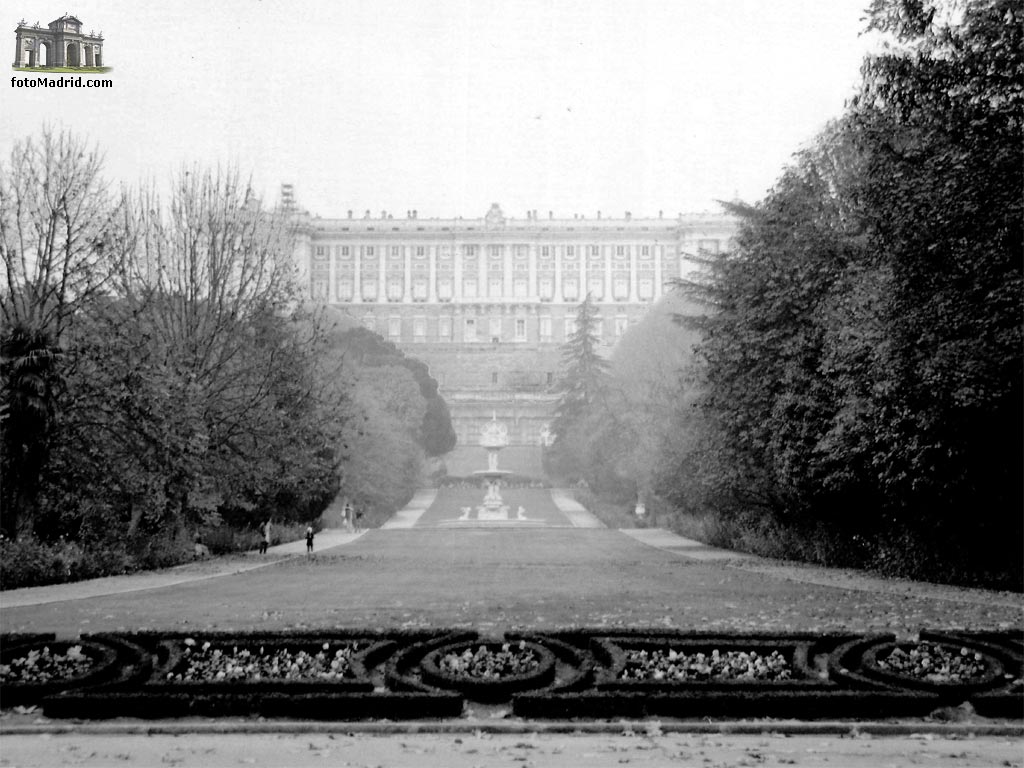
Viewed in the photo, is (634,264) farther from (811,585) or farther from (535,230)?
(811,585)

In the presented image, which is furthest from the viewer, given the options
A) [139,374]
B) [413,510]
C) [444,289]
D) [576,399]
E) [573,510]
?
[444,289]

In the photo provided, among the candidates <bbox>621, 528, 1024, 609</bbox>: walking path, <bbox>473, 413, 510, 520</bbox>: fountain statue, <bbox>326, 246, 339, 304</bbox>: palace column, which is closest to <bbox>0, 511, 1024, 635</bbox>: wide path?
<bbox>621, 528, 1024, 609</bbox>: walking path

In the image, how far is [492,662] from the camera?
23.4 feet

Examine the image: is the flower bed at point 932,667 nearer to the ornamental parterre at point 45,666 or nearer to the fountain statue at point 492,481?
the ornamental parterre at point 45,666

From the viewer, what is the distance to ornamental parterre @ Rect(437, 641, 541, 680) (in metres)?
6.98

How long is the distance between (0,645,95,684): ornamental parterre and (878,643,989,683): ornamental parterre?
203 inches

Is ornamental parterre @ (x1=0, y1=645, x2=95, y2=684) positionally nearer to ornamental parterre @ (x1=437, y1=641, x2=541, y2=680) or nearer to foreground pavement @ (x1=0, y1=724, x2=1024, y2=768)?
foreground pavement @ (x1=0, y1=724, x2=1024, y2=768)

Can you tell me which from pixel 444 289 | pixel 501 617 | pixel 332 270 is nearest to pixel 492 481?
pixel 501 617

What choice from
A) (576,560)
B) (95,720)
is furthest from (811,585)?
(95,720)

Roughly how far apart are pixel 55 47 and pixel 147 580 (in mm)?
9717

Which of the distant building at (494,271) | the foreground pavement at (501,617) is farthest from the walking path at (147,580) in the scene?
the distant building at (494,271)

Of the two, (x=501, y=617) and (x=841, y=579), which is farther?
(x=841, y=579)

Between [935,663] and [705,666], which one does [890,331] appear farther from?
[705,666]
